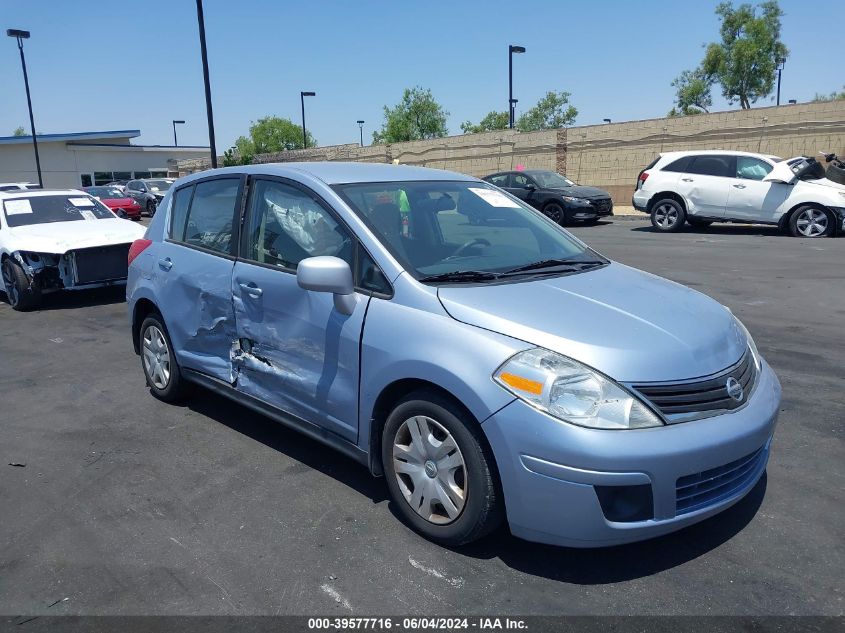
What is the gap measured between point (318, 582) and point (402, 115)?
64.7 metres

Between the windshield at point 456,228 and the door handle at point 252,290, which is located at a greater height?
the windshield at point 456,228

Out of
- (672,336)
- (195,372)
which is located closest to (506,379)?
(672,336)

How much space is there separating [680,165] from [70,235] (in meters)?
12.7

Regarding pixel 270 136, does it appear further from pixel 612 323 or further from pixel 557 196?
pixel 612 323

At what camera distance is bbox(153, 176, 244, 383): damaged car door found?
455cm

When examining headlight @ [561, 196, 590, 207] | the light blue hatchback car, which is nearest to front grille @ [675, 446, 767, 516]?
the light blue hatchback car

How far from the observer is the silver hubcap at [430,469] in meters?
3.18

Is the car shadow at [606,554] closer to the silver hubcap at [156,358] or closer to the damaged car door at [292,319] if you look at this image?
the damaged car door at [292,319]

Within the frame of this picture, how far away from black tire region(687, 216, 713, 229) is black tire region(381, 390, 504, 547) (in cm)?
1460

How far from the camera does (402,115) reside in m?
64.8

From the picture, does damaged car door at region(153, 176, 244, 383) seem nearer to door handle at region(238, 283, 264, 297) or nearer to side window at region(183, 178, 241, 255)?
side window at region(183, 178, 241, 255)

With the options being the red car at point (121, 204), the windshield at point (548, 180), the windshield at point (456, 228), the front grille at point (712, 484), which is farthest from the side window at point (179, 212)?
the red car at point (121, 204)

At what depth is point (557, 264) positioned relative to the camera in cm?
406

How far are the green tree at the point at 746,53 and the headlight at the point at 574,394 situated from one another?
192 feet
